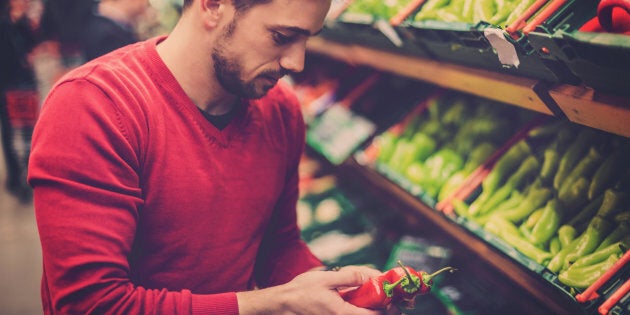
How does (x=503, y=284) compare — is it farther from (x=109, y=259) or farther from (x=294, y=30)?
(x=109, y=259)

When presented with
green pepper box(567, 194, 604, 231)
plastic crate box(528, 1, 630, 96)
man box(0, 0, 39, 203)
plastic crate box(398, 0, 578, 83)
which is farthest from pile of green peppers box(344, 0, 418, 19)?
man box(0, 0, 39, 203)

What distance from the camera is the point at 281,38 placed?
1411 mm

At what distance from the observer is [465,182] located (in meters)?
1.99

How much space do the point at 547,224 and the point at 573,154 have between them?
12.1 inches

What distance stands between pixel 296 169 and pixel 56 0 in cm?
393

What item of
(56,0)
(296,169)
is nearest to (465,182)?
(296,169)

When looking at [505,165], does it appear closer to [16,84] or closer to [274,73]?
[274,73]

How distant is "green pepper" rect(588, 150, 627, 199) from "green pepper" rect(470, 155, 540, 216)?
27 centimetres

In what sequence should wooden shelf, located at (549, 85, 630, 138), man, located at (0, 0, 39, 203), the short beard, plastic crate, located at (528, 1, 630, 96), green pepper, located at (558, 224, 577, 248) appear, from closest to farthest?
plastic crate, located at (528, 1, 630, 96)
wooden shelf, located at (549, 85, 630, 138)
the short beard
green pepper, located at (558, 224, 577, 248)
man, located at (0, 0, 39, 203)

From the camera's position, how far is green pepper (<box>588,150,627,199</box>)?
1.70 m

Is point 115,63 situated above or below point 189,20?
below

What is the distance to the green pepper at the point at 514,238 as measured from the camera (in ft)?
5.13

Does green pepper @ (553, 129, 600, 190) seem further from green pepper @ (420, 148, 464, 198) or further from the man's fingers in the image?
the man's fingers

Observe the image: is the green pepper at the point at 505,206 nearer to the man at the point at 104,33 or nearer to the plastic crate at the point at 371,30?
the plastic crate at the point at 371,30
